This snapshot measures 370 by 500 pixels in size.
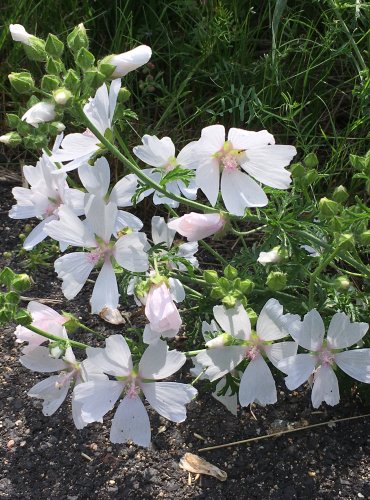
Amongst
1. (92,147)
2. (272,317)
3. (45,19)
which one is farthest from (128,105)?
(272,317)

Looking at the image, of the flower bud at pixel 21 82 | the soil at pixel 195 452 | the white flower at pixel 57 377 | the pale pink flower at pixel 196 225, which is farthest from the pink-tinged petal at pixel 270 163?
the soil at pixel 195 452

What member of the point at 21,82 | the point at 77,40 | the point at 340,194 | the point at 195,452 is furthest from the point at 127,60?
the point at 195,452

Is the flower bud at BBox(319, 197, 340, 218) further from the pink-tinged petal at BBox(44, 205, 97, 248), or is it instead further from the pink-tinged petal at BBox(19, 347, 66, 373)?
the pink-tinged petal at BBox(19, 347, 66, 373)

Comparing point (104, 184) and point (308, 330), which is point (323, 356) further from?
point (104, 184)

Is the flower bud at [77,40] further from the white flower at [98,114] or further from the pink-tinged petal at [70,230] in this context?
the pink-tinged petal at [70,230]

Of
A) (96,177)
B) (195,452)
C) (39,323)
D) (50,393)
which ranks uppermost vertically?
(96,177)

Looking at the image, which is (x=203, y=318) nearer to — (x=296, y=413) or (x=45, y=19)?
(x=296, y=413)

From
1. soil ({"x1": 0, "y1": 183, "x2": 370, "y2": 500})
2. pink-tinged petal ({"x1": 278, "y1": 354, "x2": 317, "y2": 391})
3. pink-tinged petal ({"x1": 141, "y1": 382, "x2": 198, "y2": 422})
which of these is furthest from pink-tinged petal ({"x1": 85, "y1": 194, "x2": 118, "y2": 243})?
soil ({"x1": 0, "y1": 183, "x2": 370, "y2": 500})
